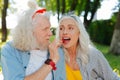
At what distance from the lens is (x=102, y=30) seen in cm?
2262

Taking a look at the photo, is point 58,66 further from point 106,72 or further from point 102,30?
point 102,30

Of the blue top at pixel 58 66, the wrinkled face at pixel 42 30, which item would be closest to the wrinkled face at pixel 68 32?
the blue top at pixel 58 66

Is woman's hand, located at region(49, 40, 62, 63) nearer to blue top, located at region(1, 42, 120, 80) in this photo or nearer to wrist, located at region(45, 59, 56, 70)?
wrist, located at region(45, 59, 56, 70)

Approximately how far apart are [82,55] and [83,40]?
0.19 meters

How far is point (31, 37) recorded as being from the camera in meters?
3.91

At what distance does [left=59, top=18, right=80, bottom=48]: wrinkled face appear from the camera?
4445 millimetres

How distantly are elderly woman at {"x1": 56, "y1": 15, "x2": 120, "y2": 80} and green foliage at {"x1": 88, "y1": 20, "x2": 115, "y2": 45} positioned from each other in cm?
1781

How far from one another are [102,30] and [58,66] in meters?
18.6

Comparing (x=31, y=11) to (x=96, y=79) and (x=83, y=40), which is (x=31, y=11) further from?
(x=96, y=79)

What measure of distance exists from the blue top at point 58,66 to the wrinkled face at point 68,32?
129 millimetres

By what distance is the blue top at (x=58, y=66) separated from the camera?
3848 mm

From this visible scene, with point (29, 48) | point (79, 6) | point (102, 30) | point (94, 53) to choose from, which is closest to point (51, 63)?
point (29, 48)

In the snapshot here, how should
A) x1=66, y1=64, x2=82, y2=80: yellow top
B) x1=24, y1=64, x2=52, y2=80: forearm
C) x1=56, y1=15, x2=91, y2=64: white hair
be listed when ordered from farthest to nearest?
A: x1=56, y1=15, x2=91, y2=64: white hair < x1=66, y1=64, x2=82, y2=80: yellow top < x1=24, y1=64, x2=52, y2=80: forearm

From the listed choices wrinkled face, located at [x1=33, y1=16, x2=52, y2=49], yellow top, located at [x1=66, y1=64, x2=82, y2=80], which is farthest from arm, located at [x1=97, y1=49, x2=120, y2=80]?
wrinkled face, located at [x1=33, y1=16, x2=52, y2=49]
